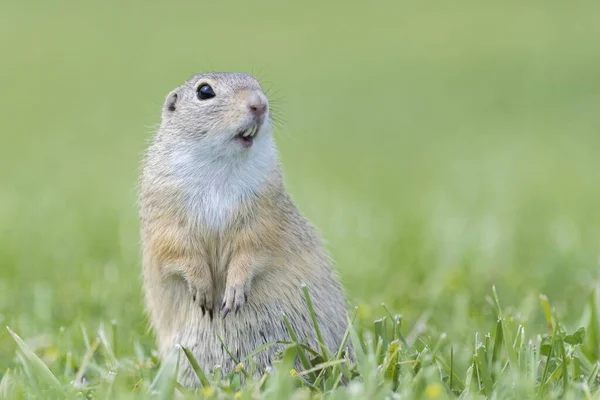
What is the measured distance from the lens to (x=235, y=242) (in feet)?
13.9

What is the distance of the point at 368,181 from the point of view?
1092cm

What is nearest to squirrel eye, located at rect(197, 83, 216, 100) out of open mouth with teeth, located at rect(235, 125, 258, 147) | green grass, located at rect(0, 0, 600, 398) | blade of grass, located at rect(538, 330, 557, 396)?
open mouth with teeth, located at rect(235, 125, 258, 147)

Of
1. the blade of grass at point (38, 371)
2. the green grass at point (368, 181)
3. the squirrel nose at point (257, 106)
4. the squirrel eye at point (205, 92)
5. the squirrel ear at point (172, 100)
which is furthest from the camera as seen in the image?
the squirrel ear at point (172, 100)

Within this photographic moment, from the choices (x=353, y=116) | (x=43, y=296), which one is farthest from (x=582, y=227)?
(x=353, y=116)

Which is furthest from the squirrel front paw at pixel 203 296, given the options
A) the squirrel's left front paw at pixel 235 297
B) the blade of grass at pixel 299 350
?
the blade of grass at pixel 299 350

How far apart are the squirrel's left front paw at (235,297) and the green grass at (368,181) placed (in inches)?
11.5

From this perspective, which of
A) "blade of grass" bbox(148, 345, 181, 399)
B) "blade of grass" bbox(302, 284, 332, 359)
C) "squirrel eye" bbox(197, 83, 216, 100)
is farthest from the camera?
"squirrel eye" bbox(197, 83, 216, 100)

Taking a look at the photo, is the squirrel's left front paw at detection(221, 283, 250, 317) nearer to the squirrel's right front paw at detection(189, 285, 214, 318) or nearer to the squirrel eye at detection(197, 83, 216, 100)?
the squirrel's right front paw at detection(189, 285, 214, 318)

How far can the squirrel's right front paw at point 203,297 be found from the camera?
4.18 metres

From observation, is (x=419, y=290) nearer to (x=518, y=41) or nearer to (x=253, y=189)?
(x=253, y=189)

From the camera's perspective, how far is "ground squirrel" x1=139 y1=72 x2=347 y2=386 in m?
4.20

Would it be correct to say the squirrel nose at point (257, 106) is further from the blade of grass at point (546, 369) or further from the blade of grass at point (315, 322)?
the blade of grass at point (546, 369)

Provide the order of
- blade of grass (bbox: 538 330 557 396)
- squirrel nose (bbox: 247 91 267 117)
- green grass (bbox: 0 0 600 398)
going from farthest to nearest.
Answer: squirrel nose (bbox: 247 91 267 117), green grass (bbox: 0 0 600 398), blade of grass (bbox: 538 330 557 396)

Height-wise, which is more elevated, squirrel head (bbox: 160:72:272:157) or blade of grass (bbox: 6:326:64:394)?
squirrel head (bbox: 160:72:272:157)
